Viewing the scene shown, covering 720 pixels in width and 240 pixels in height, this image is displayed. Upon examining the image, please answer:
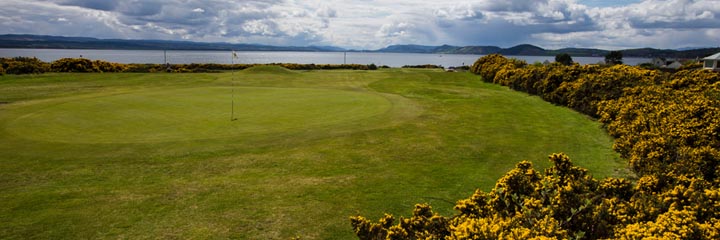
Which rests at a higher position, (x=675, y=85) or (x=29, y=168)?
(x=675, y=85)

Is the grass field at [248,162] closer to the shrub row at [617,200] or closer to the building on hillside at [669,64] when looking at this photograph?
the shrub row at [617,200]

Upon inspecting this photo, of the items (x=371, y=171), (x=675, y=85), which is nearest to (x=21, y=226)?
(x=371, y=171)

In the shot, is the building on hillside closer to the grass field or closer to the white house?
the white house

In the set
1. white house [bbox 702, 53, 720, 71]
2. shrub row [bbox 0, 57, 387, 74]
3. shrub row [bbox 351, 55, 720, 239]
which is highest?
white house [bbox 702, 53, 720, 71]

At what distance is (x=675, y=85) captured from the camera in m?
21.5

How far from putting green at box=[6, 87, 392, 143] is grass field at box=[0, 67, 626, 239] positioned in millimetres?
89

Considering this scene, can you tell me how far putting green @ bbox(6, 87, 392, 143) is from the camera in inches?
602

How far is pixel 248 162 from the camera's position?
12.5m

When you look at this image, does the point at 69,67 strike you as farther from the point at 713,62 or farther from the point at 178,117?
the point at 713,62

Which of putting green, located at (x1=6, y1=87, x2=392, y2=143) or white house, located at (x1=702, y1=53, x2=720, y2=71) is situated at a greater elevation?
white house, located at (x1=702, y1=53, x2=720, y2=71)

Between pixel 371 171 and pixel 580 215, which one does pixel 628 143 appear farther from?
pixel 580 215

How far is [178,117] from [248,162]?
→ 312 inches

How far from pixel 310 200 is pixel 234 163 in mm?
3642

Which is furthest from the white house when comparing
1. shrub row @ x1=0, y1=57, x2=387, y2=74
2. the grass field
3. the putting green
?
shrub row @ x1=0, y1=57, x2=387, y2=74
